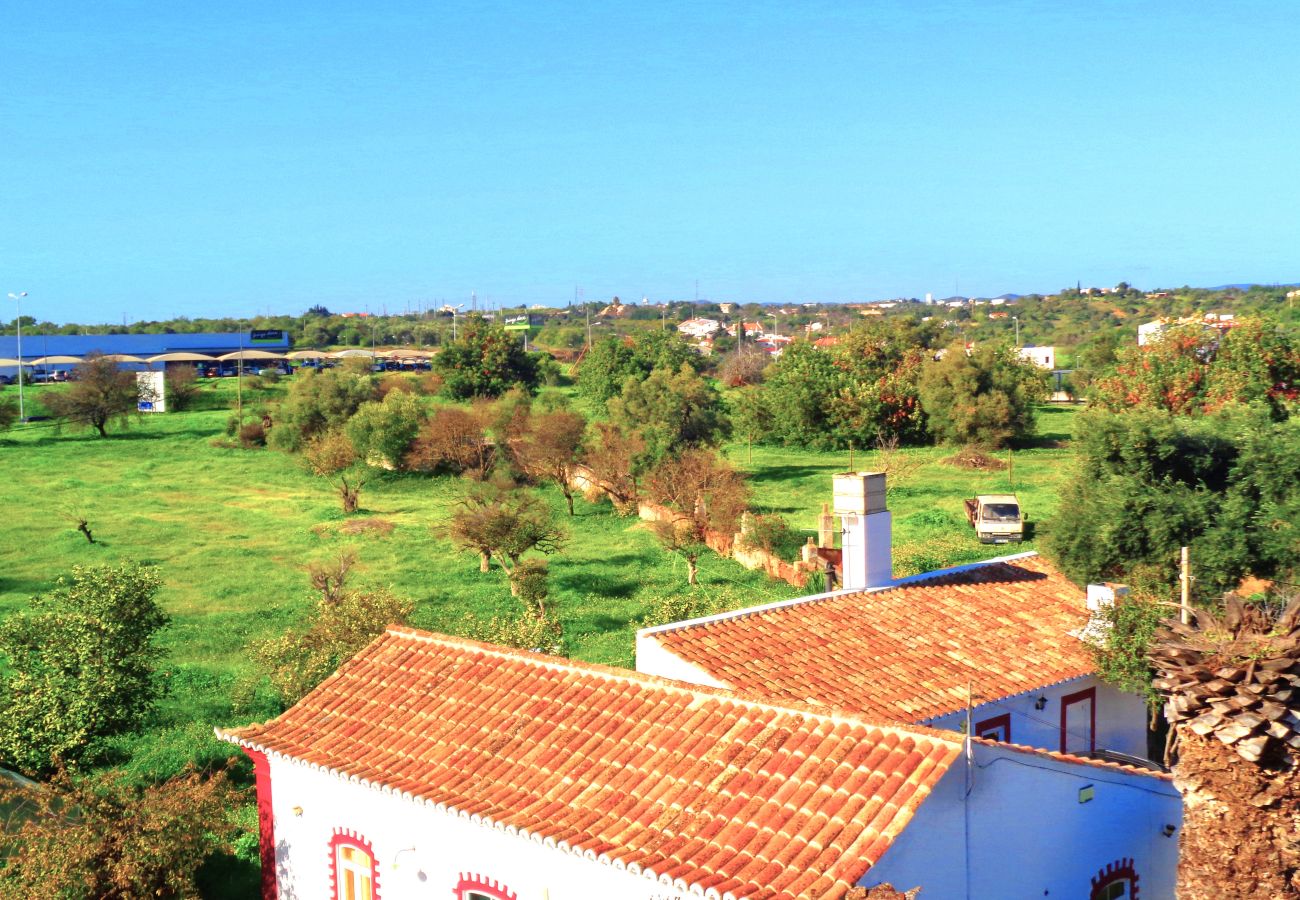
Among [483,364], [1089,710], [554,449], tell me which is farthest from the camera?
[483,364]

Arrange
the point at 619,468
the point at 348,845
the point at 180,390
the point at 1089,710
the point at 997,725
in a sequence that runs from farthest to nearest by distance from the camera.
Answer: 1. the point at 180,390
2. the point at 619,468
3. the point at 1089,710
4. the point at 997,725
5. the point at 348,845

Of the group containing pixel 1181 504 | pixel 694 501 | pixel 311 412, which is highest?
pixel 1181 504

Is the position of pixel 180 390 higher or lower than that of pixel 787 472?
higher

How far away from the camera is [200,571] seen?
3500 cm

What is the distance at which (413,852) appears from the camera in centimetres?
→ 1177

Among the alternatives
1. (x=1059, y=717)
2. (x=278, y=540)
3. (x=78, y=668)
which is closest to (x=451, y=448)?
(x=278, y=540)

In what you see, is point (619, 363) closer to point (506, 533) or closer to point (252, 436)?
point (252, 436)

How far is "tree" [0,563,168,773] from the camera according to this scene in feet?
57.4

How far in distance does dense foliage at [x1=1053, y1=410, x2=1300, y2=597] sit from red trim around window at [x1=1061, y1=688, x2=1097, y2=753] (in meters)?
3.39

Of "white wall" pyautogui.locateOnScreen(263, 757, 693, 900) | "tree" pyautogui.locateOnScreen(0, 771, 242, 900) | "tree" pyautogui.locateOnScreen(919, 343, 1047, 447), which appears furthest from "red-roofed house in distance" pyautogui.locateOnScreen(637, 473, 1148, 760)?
"tree" pyautogui.locateOnScreen(919, 343, 1047, 447)

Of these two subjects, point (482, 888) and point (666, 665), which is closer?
point (482, 888)

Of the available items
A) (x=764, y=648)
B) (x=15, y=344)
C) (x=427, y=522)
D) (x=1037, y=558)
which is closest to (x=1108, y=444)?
(x=1037, y=558)

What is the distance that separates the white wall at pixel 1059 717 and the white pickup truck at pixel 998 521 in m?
15.7

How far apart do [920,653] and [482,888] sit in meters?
7.47
